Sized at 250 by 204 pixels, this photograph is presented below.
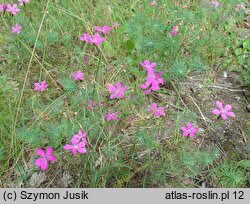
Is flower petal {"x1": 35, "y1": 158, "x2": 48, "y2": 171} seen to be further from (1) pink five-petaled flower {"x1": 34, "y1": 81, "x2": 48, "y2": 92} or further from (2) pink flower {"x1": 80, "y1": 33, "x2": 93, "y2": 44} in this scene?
(2) pink flower {"x1": 80, "y1": 33, "x2": 93, "y2": 44}

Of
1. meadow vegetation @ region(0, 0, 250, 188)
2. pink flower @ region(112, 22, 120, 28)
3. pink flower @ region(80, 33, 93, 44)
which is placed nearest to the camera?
meadow vegetation @ region(0, 0, 250, 188)

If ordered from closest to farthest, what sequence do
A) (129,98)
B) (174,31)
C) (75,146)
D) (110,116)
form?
1. (75,146)
2. (110,116)
3. (129,98)
4. (174,31)

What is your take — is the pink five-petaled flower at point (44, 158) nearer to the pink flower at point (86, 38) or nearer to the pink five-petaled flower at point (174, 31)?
the pink flower at point (86, 38)

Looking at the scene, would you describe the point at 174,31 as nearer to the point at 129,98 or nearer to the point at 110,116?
the point at 129,98

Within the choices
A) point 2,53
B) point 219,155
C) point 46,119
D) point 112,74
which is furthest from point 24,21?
point 219,155

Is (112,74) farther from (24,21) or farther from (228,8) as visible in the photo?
(228,8)

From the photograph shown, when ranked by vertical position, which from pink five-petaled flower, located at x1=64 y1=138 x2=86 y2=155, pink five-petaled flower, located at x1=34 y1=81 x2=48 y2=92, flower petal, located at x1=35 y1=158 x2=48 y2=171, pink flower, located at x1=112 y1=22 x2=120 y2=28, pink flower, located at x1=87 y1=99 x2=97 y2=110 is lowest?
flower petal, located at x1=35 y1=158 x2=48 y2=171

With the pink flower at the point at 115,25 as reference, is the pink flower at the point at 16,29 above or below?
below

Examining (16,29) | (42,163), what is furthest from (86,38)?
(42,163)

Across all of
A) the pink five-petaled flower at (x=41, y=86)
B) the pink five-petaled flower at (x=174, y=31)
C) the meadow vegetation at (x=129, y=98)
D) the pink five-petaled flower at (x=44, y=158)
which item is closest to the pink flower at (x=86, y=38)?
the meadow vegetation at (x=129, y=98)

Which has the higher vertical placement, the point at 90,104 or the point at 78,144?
the point at 90,104

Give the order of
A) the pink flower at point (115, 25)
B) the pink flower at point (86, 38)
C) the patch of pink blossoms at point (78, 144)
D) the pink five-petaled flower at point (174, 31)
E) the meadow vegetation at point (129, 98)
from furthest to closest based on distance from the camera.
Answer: the pink flower at point (115, 25), the pink five-petaled flower at point (174, 31), the pink flower at point (86, 38), the meadow vegetation at point (129, 98), the patch of pink blossoms at point (78, 144)

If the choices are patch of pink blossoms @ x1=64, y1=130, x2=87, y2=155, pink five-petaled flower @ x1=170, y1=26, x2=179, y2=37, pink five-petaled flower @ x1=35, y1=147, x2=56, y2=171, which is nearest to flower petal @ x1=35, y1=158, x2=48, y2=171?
pink five-petaled flower @ x1=35, y1=147, x2=56, y2=171

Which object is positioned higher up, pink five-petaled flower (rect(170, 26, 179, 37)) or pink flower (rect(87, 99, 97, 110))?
pink five-petaled flower (rect(170, 26, 179, 37))
